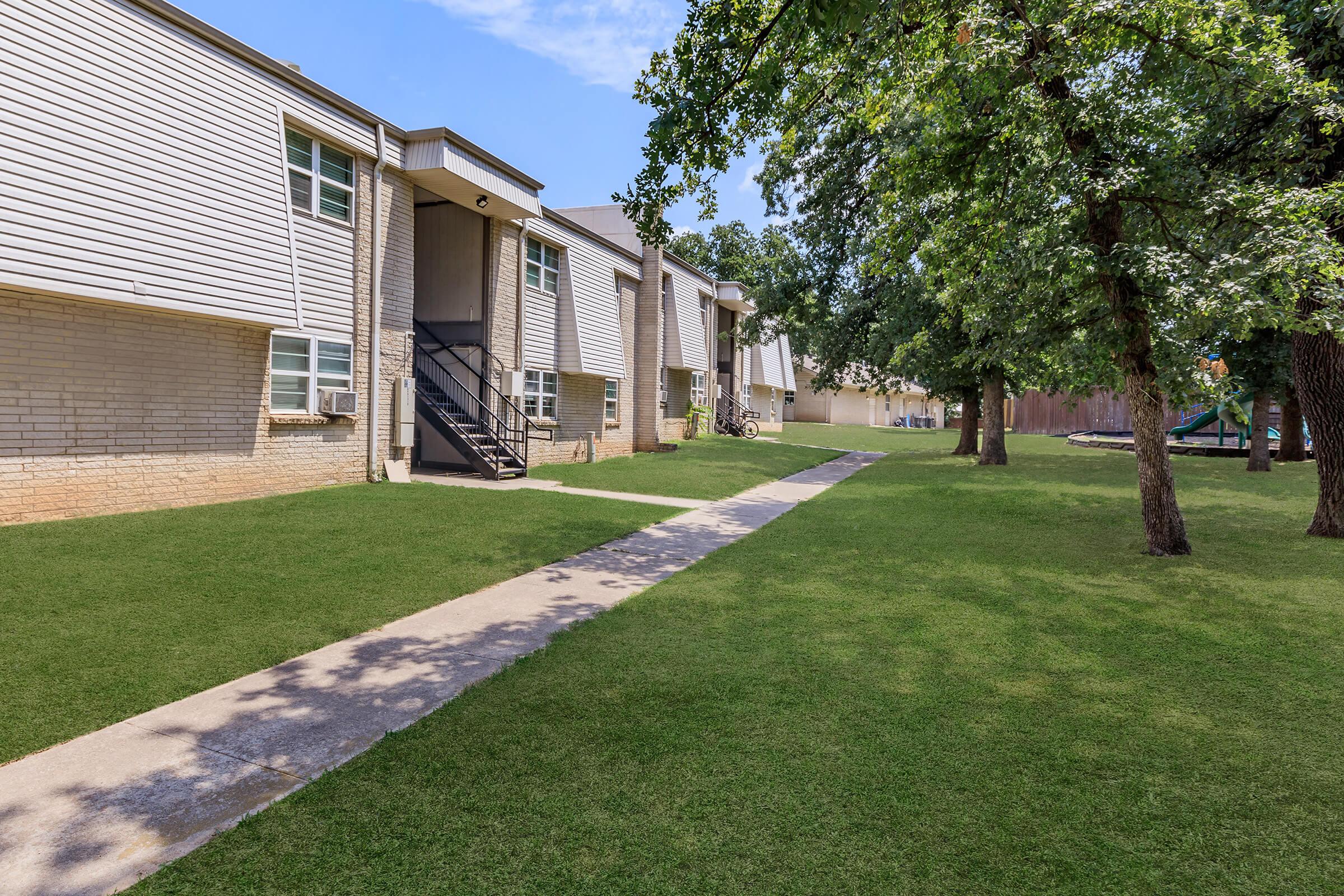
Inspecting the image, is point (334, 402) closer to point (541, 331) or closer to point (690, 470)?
point (541, 331)

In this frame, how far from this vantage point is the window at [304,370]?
441 inches

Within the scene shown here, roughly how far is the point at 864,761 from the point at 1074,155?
24.8 ft

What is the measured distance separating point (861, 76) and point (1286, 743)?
7267 mm

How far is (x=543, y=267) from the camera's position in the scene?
18000 mm

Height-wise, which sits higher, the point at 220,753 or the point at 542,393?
the point at 542,393

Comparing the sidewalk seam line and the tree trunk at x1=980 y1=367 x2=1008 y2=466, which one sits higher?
the tree trunk at x1=980 y1=367 x2=1008 y2=466

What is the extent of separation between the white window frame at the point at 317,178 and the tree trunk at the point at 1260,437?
21585 millimetres

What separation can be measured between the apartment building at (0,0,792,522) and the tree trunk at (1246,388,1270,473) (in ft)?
59.3

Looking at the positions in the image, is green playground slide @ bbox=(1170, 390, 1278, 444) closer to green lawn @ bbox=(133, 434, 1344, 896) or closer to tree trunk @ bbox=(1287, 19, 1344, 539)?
tree trunk @ bbox=(1287, 19, 1344, 539)

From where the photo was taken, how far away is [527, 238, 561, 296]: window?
17.6 metres

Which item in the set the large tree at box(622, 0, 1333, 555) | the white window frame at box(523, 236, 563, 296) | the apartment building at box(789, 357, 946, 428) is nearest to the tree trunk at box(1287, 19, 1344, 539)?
the large tree at box(622, 0, 1333, 555)

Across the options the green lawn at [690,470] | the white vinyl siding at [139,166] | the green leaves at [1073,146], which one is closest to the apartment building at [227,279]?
the white vinyl siding at [139,166]

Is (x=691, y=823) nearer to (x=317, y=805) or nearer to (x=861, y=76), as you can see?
(x=317, y=805)

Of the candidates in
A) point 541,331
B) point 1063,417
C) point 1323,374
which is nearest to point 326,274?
point 541,331
